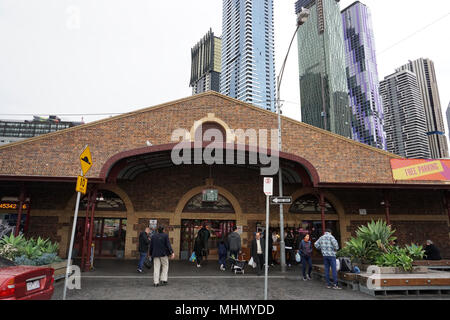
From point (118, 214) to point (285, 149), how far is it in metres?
9.52

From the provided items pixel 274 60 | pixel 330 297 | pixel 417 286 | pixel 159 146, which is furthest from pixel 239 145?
pixel 274 60

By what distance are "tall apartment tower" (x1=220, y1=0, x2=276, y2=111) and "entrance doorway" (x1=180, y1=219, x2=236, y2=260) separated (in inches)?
6679

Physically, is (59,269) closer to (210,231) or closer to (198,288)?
(198,288)

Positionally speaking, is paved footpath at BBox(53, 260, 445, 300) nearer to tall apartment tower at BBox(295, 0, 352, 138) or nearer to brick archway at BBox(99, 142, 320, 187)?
brick archway at BBox(99, 142, 320, 187)

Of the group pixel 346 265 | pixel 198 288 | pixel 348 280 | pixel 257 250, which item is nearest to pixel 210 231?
pixel 257 250

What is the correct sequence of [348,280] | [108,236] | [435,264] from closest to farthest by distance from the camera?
[348,280] < [435,264] < [108,236]

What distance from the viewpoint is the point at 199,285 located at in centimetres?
886

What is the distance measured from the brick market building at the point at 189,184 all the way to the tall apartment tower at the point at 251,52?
168894mm

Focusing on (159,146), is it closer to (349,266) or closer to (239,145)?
(239,145)

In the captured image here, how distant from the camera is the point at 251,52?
601 ft

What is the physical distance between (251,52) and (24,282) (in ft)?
631

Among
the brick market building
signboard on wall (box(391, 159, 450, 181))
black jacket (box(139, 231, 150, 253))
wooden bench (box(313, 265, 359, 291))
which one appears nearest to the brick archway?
the brick market building

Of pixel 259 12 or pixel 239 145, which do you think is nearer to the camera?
pixel 239 145

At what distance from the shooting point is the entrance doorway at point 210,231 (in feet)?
53.0
